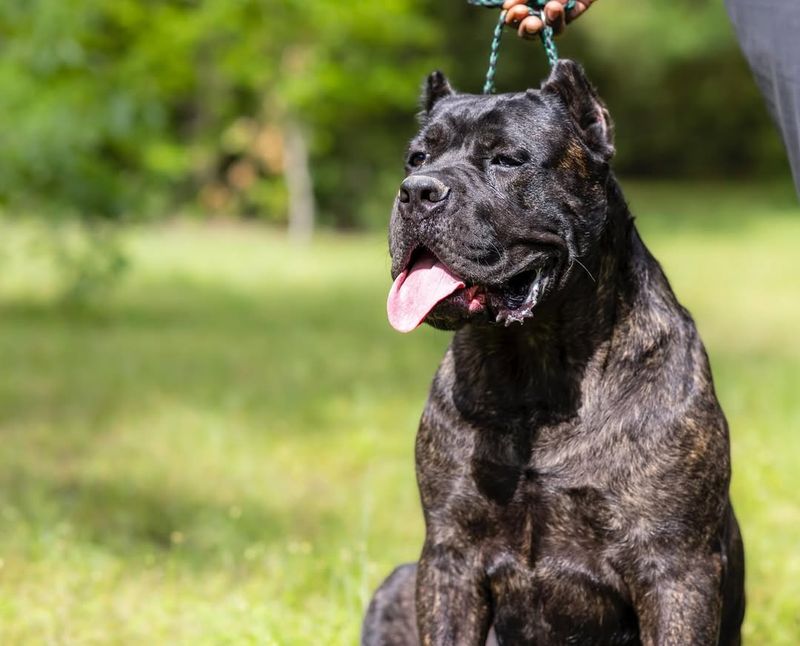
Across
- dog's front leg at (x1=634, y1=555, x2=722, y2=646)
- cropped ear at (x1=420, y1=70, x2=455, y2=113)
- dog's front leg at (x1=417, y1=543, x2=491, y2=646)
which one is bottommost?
dog's front leg at (x1=417, y1=543, x2=491, y2=646)

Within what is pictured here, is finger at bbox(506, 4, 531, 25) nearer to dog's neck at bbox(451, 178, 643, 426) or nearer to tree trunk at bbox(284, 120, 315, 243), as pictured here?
dog's neck at bbox(451, 178, 643, 426)

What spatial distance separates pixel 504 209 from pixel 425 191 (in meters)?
0.22

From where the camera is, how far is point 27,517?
5918 millimetres

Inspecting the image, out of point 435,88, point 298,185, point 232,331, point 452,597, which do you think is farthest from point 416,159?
point 298,185

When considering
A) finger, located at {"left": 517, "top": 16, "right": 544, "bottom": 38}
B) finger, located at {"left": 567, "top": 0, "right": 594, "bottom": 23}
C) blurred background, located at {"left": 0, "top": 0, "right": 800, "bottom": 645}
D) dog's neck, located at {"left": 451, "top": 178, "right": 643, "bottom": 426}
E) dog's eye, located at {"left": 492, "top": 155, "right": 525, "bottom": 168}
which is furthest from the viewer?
blurred background, located at {"left": 0, "top": 0, "right": 800, "bottom": 645}

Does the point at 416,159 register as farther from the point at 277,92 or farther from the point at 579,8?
the point at 277,92

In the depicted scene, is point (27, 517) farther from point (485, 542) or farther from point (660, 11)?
point (660, 11)

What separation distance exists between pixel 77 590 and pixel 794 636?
265 cm

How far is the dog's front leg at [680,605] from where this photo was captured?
3354mm

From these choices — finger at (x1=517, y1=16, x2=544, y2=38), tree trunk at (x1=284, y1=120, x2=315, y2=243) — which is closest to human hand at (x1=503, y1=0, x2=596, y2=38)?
finger at (x1=517, y1=16, x2=544, y2=38)

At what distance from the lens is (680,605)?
3.36 metres

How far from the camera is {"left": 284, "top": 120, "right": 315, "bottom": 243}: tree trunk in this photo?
24.2 m

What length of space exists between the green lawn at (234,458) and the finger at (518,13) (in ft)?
6.64

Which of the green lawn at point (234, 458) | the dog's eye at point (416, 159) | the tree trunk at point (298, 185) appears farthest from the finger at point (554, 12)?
the tree trunk at point (298, 185)
